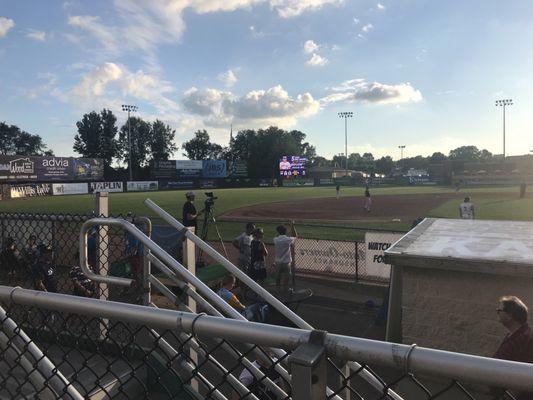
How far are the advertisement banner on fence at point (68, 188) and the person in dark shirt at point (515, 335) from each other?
6276 cm

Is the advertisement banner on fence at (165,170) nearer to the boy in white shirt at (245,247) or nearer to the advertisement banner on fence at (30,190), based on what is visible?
the advertisement banner on fence at (30,190)

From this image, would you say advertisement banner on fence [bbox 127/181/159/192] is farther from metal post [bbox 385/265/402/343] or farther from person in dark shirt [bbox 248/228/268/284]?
metal post [bbox 385/265/402/343]

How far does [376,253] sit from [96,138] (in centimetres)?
11045

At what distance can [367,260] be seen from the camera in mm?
11695

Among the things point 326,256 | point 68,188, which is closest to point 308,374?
point 326,256

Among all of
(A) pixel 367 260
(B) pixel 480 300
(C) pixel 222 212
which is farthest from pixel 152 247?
(C) pixel 222 212

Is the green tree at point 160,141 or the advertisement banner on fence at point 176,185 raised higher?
the green tree at point 160,141

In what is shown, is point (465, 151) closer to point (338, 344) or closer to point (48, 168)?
point (48, 168)

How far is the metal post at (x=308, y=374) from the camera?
47.3 inches

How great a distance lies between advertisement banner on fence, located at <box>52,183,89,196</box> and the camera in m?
59.1

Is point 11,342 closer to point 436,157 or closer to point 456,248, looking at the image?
point 456,248

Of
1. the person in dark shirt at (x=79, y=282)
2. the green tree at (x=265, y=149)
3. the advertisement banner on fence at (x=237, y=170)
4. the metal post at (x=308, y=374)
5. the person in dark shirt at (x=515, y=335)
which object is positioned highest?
the green tree at (x=265, y=149)

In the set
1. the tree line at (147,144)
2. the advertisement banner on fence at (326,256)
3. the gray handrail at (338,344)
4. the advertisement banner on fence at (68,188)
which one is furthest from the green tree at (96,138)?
the gray handrail at (338,344)

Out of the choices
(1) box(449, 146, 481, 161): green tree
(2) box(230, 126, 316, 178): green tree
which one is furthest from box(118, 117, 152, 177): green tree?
(1) box(449, 146, 481, 161): green tree
